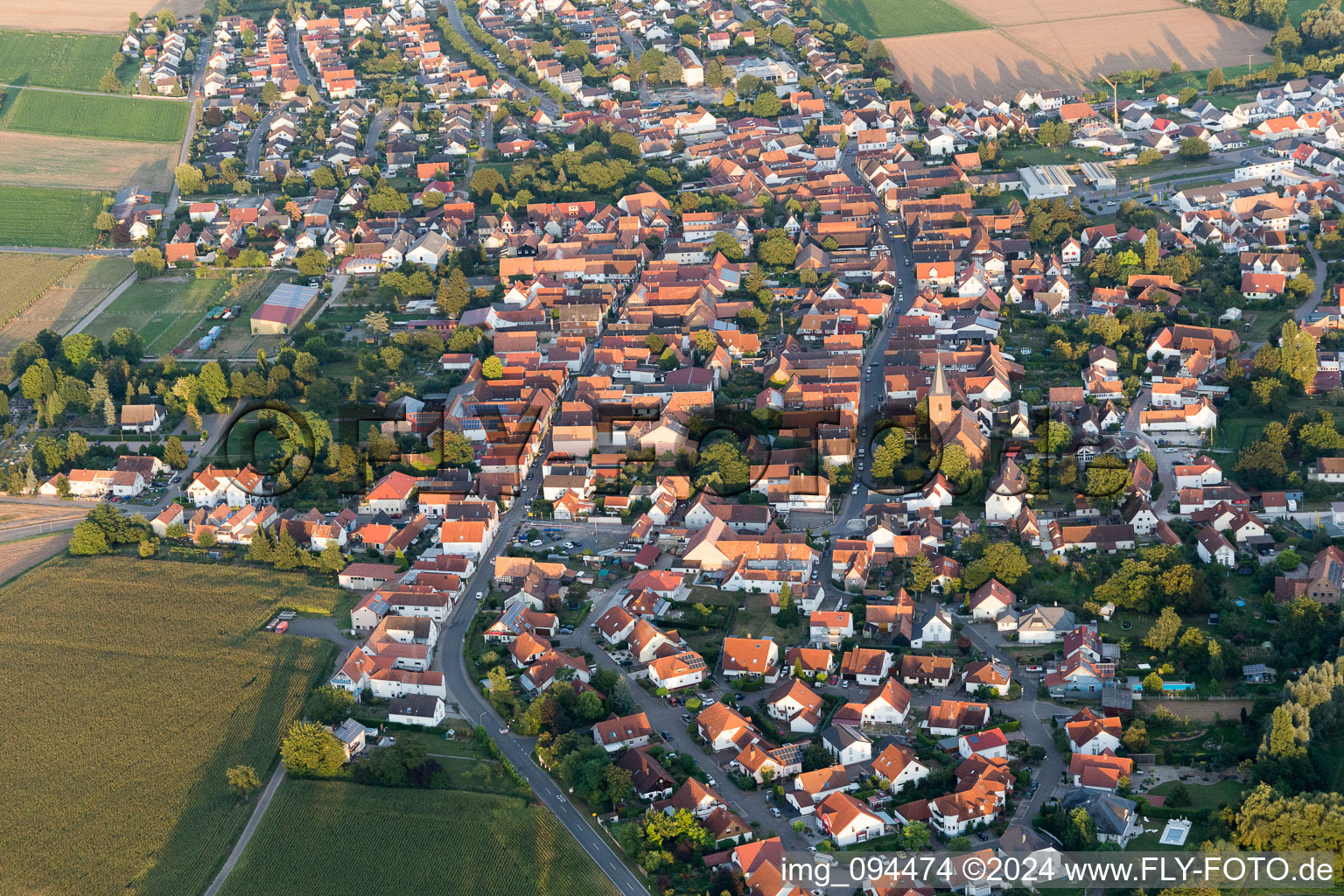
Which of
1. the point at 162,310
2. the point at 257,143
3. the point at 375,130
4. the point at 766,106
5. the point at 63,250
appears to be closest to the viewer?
the point at 162,310

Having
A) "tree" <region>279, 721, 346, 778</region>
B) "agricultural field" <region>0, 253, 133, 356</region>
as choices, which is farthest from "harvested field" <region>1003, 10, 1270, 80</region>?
"tree" <region>279, 721, 346, 778</region>

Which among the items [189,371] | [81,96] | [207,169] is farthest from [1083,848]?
[81,96]

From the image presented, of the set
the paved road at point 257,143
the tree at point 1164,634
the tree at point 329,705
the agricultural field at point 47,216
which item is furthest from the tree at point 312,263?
the tree at point 1164,634

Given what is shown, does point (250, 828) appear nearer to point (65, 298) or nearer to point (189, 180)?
point (65, 298)

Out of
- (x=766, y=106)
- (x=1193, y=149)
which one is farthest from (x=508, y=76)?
(x=1193, y=149)

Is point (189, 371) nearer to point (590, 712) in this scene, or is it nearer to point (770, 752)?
point (590, 712)

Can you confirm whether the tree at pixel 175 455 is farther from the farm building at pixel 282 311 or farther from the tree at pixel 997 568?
the tree at pixel 997 568
